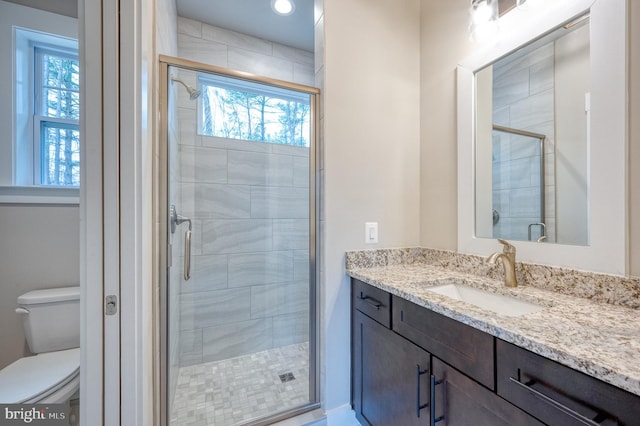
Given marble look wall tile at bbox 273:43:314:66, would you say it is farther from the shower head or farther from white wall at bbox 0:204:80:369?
white wall at bbox 0:204:80:369

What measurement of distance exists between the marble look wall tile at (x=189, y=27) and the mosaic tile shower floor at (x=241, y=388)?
240cm

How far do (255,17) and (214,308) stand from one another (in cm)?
219

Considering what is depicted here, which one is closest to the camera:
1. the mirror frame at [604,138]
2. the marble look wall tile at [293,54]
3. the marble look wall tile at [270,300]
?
the mirror frame at [604,138]

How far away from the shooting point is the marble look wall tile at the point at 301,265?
5.26 ft

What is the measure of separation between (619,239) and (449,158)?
76 cm

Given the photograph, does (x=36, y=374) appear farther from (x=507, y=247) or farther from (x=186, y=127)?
(x=507, y=247)

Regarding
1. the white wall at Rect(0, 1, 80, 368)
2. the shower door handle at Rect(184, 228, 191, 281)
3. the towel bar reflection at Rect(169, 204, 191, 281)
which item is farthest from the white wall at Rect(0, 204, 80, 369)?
the shower door handle at Rect(184, 228, 191, 281)

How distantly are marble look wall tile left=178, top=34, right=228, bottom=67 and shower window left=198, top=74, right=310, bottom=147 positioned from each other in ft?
2.01

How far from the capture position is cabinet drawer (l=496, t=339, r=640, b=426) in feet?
1.63

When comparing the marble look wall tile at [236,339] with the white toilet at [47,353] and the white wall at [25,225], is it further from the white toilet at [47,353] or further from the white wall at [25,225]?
the white wall at [25,225]

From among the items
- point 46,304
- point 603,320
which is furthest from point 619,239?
point 46,304

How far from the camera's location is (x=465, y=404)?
80 cm

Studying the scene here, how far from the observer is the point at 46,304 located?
114cm

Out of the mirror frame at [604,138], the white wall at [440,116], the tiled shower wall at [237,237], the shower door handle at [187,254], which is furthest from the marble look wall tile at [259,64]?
the mirror frame at [604,138]
